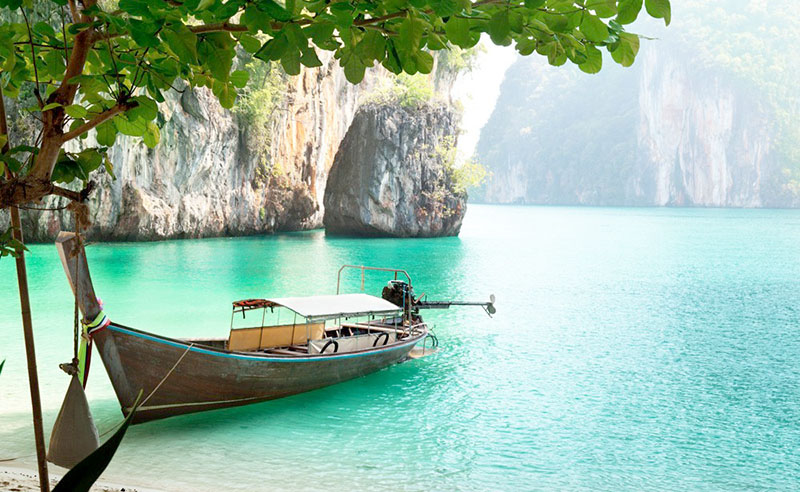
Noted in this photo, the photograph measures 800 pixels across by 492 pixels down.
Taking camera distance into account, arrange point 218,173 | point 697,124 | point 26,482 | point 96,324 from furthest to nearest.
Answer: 1. point 697,124
2. point 218,173
3. point 96,324
4. point 26,482

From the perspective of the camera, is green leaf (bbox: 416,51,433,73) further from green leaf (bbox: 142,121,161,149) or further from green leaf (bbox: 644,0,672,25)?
green leaf (bbox: 142,121,161,149)

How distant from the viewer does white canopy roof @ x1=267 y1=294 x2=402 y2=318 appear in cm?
1090

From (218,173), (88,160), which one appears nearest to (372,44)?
(88,160)

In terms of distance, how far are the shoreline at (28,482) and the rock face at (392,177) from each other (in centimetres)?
3814

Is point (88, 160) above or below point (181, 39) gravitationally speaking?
below

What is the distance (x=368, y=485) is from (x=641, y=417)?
17.2ft

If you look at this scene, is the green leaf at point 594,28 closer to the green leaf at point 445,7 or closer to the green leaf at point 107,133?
the green leaf at point 445,7

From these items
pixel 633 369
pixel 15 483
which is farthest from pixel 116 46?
pixel 633 369

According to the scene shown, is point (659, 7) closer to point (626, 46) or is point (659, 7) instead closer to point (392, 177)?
point (626, 46)

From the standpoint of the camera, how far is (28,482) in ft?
20.6

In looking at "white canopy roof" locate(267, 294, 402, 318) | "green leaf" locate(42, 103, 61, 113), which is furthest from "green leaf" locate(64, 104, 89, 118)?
"white canopy roof" locate(267, 294, 402, 318)

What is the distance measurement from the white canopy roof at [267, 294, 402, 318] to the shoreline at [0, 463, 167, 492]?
4.09 metres

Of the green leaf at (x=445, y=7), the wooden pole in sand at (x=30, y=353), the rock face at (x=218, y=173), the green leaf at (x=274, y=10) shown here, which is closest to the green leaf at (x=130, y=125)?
the wooden pole in sand at (x=30, y=353)

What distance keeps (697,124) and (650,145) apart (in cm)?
1077
